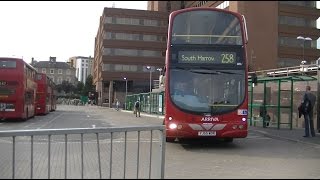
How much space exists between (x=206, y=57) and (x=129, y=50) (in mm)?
101054

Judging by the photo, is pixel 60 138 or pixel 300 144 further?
pixel 300 144

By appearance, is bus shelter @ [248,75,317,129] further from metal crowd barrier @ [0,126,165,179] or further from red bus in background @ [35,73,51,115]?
red bus in background @ [35,73,51,115]

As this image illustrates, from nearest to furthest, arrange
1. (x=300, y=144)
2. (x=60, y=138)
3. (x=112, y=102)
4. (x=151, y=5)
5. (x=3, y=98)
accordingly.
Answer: (x=60, y=138), (x=300, y=144), (x=3, y=98), (x=112, y=102), (x=151, y=5)

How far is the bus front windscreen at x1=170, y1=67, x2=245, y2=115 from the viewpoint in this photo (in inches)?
621

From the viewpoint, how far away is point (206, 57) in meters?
15.9

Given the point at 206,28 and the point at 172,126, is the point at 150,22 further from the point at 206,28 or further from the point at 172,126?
the point at 172,126

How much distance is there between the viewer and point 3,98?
31.4m

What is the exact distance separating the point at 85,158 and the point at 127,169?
89 cm

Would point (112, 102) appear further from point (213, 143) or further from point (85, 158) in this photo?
point (85, 158)

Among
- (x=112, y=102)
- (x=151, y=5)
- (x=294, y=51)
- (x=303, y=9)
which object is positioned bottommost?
(x=112, y=102)

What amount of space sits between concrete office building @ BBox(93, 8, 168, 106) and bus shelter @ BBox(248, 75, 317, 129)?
87.2 m

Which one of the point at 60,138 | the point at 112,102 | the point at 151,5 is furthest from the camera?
the point at 151,5

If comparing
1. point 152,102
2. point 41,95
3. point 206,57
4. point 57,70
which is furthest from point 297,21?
point 57,70

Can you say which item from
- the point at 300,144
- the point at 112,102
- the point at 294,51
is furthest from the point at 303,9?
the point at 300,144
